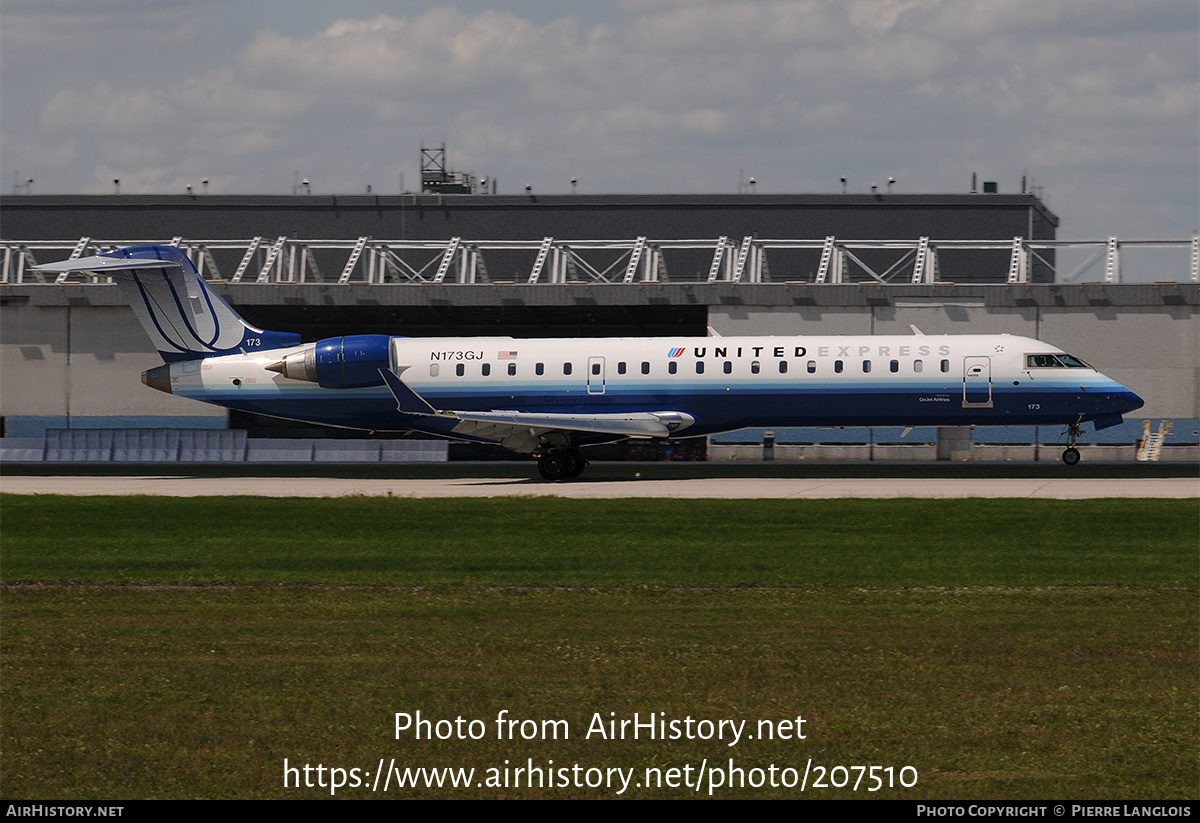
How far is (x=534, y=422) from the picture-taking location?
116ft

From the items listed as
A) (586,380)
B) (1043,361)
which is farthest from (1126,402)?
(586,380)

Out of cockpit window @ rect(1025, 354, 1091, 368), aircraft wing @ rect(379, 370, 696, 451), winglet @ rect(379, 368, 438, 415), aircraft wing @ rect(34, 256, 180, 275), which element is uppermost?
aircraft wing @ rect(34, 256, 180, 275)

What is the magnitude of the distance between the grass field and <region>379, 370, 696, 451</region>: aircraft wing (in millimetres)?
11633

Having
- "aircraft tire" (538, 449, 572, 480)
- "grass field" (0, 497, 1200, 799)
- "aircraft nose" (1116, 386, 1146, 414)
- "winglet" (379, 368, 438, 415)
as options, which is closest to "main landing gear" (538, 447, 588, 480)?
"aircraft tire" (538, 449, 572, 480)

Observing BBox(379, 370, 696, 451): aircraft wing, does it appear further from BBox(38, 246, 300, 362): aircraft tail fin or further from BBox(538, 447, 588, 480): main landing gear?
BBox(38, 246, 300, 362): aircraft tail fin

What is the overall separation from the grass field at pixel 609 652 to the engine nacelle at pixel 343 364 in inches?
559

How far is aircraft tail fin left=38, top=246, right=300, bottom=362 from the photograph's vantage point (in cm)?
3847

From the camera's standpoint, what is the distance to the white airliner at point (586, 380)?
34500 mm

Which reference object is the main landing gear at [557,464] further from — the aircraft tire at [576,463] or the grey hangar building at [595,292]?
the grey hangar building at [595,292]

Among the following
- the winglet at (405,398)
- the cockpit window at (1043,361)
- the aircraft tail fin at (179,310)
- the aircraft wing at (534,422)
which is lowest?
the aircraft wing at (534,422)

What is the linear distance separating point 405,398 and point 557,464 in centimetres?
464

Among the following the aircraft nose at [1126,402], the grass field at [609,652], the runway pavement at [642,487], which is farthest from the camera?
the aircraft nose at [1126,402]

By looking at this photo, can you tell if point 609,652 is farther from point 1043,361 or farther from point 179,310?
point 179,310

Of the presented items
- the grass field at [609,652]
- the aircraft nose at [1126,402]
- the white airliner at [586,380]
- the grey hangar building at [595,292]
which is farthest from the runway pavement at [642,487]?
the grey hangar building at [595,292]
